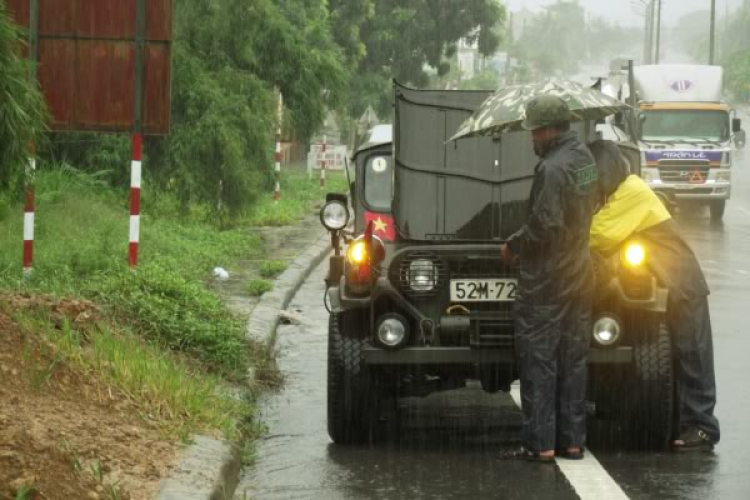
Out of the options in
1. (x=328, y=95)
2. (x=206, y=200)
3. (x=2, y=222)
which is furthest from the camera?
(x=328, y=95)

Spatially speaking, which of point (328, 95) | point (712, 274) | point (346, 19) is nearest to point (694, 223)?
point (328, 95)

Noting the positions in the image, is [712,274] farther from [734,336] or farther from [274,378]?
[274,378]

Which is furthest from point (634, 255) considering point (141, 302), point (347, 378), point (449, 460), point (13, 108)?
point (141, 302)

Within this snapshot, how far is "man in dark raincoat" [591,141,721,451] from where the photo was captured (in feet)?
27.1

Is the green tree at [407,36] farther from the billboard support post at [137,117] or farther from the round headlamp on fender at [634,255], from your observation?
the round headlamp on fender at [634,255]

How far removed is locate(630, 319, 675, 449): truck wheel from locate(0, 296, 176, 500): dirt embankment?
97.2 inches

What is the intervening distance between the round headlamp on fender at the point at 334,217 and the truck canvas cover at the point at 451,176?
46 cm

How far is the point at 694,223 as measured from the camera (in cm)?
2983

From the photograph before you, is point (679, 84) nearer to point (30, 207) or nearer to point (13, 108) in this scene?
point (30, 207)

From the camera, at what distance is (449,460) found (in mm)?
8086

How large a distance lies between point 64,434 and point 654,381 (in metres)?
3.11

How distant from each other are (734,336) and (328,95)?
11958 millimetres

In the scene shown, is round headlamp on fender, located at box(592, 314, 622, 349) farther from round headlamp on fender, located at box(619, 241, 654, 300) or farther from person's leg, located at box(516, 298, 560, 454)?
person's leg, located at box(516, 298, 560, 454)

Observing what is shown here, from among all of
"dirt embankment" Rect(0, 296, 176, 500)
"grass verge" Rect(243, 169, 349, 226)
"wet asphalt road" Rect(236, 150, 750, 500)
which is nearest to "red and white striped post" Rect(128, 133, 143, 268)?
"wet asphalt road" Rect(236, 150, 750, 500)
